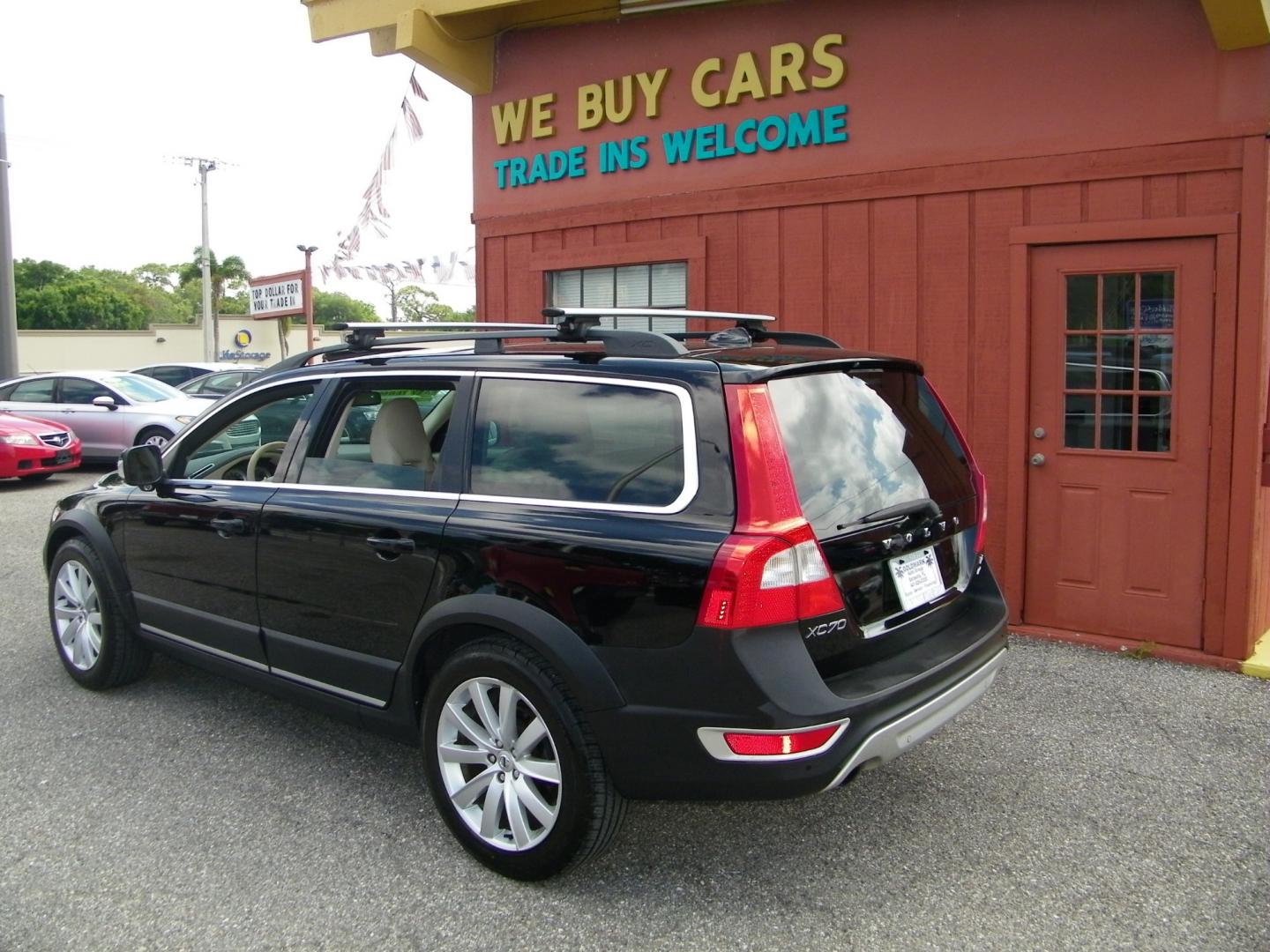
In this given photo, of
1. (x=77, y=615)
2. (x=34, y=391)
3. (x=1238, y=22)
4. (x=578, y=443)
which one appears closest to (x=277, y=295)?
(x=34, y=391)

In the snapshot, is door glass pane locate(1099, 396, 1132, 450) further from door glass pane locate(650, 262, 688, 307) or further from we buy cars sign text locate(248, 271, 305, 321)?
we buy cars sign text locate(248, 271, 305, 321)

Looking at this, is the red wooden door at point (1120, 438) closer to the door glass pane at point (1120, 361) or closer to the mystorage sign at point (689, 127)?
the door glass pane at point (1120, 361)

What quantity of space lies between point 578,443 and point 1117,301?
362 cm

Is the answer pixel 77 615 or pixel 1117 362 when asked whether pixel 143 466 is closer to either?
pixel 77 615

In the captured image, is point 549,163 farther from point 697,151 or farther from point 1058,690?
point 1058,690

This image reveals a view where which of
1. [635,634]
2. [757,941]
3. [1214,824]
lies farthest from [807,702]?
[1214,824]

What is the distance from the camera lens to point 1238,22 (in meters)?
4.90

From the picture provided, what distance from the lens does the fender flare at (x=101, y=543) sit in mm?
4641

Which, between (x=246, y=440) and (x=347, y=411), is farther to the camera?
(x=246, y=440)

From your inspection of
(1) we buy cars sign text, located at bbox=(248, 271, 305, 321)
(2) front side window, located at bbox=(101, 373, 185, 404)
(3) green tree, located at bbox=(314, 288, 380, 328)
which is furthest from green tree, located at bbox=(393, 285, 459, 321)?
(2) front side window, located at bbox=(101, 373, 185, 404)

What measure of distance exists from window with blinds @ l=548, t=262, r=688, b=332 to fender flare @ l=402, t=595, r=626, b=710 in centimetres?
411

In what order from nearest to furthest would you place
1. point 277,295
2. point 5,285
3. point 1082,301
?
1. point 1082,301
2. point 5,285
3. point 277,295

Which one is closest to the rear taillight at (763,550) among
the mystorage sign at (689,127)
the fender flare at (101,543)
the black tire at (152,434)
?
the fender flare at (101,543)

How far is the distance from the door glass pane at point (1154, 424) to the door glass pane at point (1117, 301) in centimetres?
41
